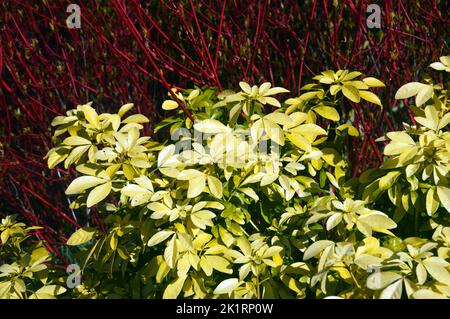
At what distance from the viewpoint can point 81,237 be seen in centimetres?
207

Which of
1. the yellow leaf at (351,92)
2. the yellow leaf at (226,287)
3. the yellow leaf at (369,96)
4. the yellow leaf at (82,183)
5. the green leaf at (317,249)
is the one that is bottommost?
the yellow leaf at (226,287)

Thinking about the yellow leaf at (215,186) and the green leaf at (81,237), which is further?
the green leaf at (81,237)

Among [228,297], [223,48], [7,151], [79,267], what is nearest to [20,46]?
[7,151]

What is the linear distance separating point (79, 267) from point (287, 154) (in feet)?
2.80

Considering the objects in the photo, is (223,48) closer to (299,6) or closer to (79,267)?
(299,6)

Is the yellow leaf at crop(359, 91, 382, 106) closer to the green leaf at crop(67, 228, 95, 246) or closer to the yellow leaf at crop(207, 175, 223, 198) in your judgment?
the yellow leaf at crop(207, 175, 223, 198)

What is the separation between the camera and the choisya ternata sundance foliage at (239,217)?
1.77 meters

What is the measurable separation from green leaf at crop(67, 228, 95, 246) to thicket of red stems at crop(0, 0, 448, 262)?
4.05 ft

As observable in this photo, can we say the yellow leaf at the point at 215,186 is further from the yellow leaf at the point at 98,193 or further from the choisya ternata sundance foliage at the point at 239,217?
the yellow leaf at the point at 98,193

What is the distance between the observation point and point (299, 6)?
3.58m

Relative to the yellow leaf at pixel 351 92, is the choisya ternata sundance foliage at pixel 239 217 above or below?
below

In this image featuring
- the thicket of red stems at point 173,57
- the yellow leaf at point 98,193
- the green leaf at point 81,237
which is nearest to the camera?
the yellow leaf at point 98,193

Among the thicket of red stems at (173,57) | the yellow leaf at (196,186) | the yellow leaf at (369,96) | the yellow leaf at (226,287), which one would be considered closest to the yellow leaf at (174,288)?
the yellow leaf at (226,287)

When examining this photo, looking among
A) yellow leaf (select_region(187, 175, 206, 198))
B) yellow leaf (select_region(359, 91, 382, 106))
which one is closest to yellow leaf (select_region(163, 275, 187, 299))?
yellow leaf (select_region(187, 175, 206, 198))
